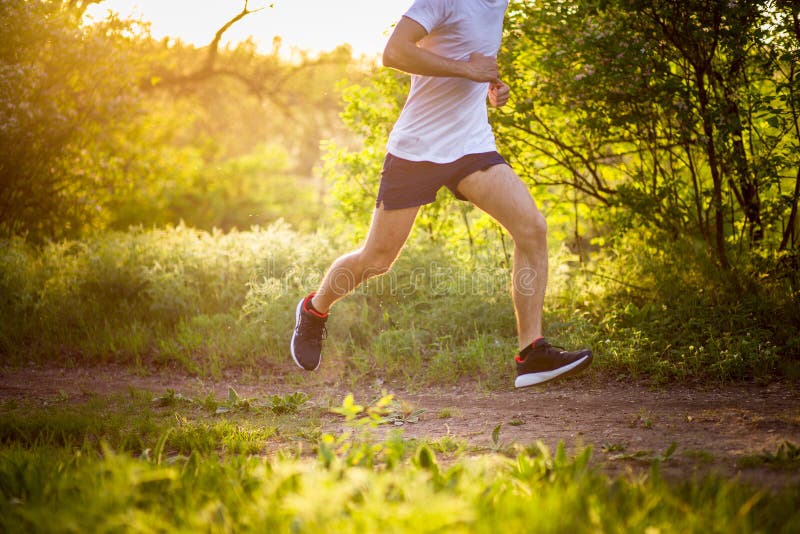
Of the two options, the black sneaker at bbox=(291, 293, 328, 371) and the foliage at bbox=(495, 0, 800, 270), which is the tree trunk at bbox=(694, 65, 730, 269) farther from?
the black sneaker at bbox=(291, 293, 328, 371)

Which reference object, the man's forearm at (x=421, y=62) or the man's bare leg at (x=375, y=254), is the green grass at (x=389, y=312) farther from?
the man's forearm at (x=421, y=62)

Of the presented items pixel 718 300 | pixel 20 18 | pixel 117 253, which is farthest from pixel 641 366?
pixel 20 18

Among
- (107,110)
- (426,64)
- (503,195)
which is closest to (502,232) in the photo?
(503,195)

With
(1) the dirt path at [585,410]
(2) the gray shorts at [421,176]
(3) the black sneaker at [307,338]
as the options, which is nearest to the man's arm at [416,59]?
Result: (2) the gray shorts at [421,176]

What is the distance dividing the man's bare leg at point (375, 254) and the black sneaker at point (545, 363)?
33.4 inches

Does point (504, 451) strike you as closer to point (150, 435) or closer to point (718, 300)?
point (150, 435)

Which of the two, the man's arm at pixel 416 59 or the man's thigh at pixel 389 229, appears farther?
the man's thigh at pixel 389 229

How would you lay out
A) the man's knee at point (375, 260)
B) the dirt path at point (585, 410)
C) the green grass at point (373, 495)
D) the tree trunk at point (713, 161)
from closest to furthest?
the green grass at point (373, 495), the dirt path at point (585, 410), the man's knee at point (375, 260), the tree trunk at point (713, 161)

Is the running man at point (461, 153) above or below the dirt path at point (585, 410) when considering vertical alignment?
above

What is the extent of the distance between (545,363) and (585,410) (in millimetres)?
394

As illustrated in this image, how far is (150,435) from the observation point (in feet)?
10.7

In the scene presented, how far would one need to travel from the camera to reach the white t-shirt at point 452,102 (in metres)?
3.47

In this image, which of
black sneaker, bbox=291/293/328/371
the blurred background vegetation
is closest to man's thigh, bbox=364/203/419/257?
black sneaker, bbox=291/293/328/371

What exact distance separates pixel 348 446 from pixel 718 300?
10.1ft
